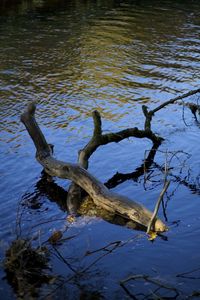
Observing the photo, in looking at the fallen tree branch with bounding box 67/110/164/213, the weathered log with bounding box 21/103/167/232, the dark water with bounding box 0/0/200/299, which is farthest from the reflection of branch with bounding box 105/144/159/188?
the weathered log with bounding box 21/103/167/232

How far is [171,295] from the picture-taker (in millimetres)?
12188

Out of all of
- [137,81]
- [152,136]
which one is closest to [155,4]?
[137,81]

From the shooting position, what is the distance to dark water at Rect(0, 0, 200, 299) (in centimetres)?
1382

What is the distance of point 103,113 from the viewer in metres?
24.8

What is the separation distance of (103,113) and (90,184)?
29.1ft

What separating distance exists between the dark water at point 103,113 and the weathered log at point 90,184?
1.55 feet

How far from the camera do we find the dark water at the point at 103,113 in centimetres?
1382

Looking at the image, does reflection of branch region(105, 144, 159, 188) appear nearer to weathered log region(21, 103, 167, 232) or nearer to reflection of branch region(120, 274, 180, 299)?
weathered log region(21, 103, 167, 232)

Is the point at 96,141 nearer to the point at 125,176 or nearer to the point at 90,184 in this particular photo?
the point at 125,176

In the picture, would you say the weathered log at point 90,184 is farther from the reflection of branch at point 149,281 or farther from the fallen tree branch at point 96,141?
the reflection of branch at point 149,281

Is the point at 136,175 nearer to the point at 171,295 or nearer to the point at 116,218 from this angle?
the point at 116,218

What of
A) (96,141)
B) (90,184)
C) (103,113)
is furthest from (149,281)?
(103,113)

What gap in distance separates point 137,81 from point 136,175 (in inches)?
456

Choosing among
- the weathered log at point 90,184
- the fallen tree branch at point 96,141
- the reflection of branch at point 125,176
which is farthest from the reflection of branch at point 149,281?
the reflection of branch at point 125,176
